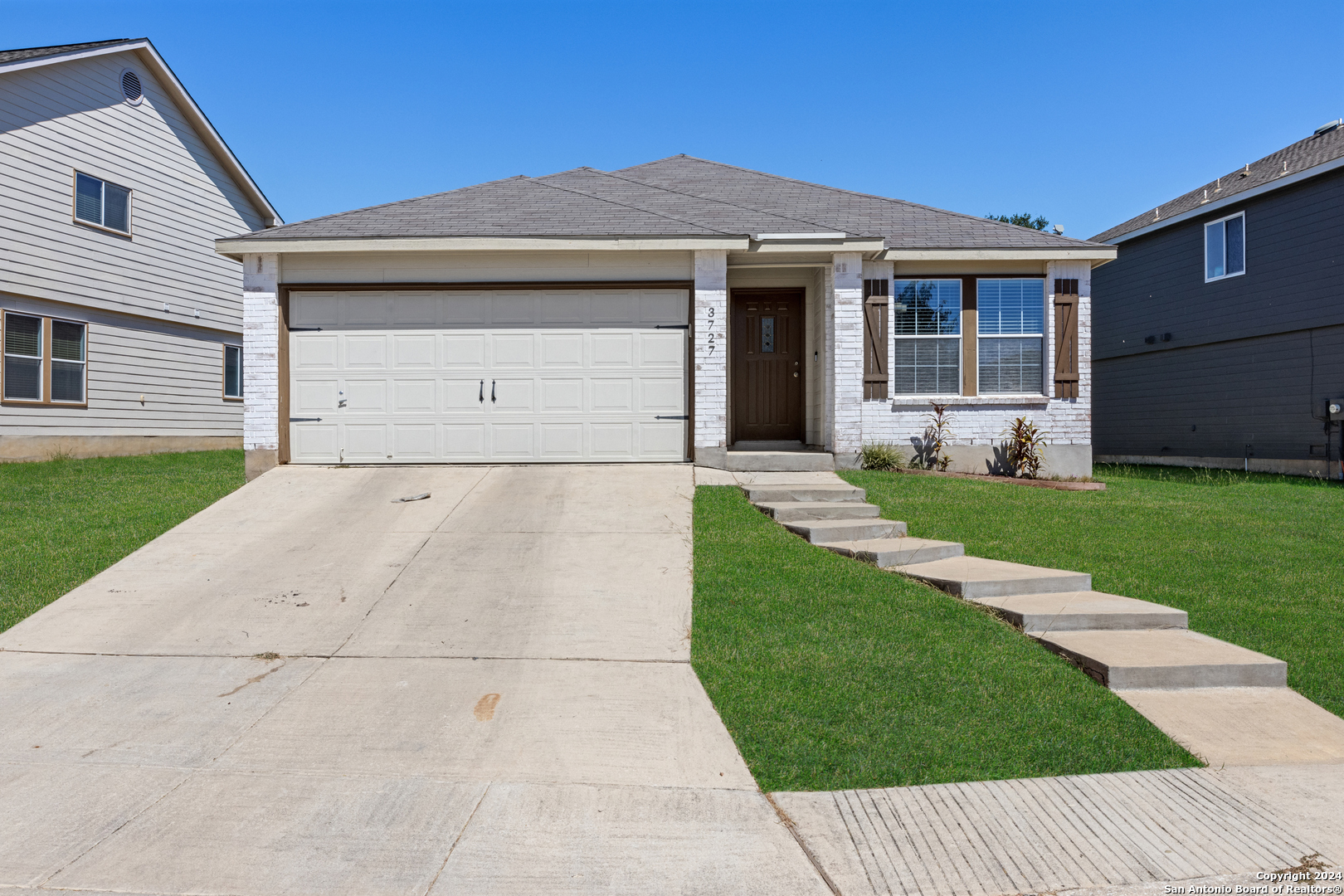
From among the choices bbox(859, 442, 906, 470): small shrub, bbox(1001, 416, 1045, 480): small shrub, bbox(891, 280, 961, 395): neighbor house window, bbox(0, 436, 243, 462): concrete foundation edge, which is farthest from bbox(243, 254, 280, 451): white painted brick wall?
bbox(1001, 416, 1045, 480): small shrub

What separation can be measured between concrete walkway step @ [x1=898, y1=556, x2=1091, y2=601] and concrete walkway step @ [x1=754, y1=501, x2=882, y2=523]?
1564 millimetres

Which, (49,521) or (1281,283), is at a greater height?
(1281,283)

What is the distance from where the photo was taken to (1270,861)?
292 cm

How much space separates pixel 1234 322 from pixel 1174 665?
1456 cm

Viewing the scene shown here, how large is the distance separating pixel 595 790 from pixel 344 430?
8.20 metres

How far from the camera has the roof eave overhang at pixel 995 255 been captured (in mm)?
11219

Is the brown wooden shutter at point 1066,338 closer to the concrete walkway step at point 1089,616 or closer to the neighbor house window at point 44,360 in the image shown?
the concrete walkway step at point 1089,616

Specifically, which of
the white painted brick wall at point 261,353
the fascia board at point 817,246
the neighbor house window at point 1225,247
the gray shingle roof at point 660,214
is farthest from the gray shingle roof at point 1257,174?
the white painted brick wall at point 261,353

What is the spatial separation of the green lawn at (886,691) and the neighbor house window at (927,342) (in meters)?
6.17

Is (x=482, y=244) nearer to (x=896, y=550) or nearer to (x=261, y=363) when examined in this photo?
(x=261, y=363)

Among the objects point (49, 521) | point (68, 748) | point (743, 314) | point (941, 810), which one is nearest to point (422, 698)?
point (68, 748)

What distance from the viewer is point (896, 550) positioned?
661 centimetres

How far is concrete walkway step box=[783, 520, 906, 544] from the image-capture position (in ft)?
23.5

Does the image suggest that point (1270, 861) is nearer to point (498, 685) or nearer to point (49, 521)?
point (498, 685)
